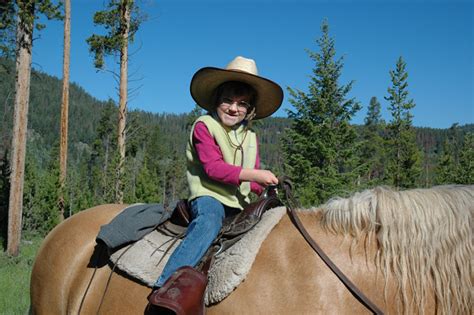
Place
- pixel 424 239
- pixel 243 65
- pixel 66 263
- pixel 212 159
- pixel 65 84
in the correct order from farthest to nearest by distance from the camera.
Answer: pixel 65 84, pixel 66 263, pixel 243 65, pixel 212 159, pixel 424 239

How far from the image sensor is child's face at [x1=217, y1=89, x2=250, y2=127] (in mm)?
2863

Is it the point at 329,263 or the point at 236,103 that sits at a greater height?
the point at 236,103

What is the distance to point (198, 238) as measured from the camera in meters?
2.48

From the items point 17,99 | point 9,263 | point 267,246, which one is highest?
point 17,99

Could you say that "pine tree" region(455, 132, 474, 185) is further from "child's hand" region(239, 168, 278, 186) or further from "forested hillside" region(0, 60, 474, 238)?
"child's hand" region(239, 168, 278, 186)

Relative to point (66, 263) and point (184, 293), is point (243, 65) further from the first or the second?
point (66, 263)

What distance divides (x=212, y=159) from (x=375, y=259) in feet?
3.74

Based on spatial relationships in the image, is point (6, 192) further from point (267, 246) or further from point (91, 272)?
point (267, 246)

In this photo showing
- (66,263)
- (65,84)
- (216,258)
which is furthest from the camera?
(65,84)

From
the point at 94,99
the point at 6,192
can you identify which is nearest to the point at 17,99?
the point at 6,192

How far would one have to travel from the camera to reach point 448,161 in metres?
35.6

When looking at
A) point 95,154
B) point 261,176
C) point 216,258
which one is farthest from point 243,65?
point 95,154

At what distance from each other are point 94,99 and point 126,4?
560 ft

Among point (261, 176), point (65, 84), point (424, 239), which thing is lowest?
point (424, 239)
